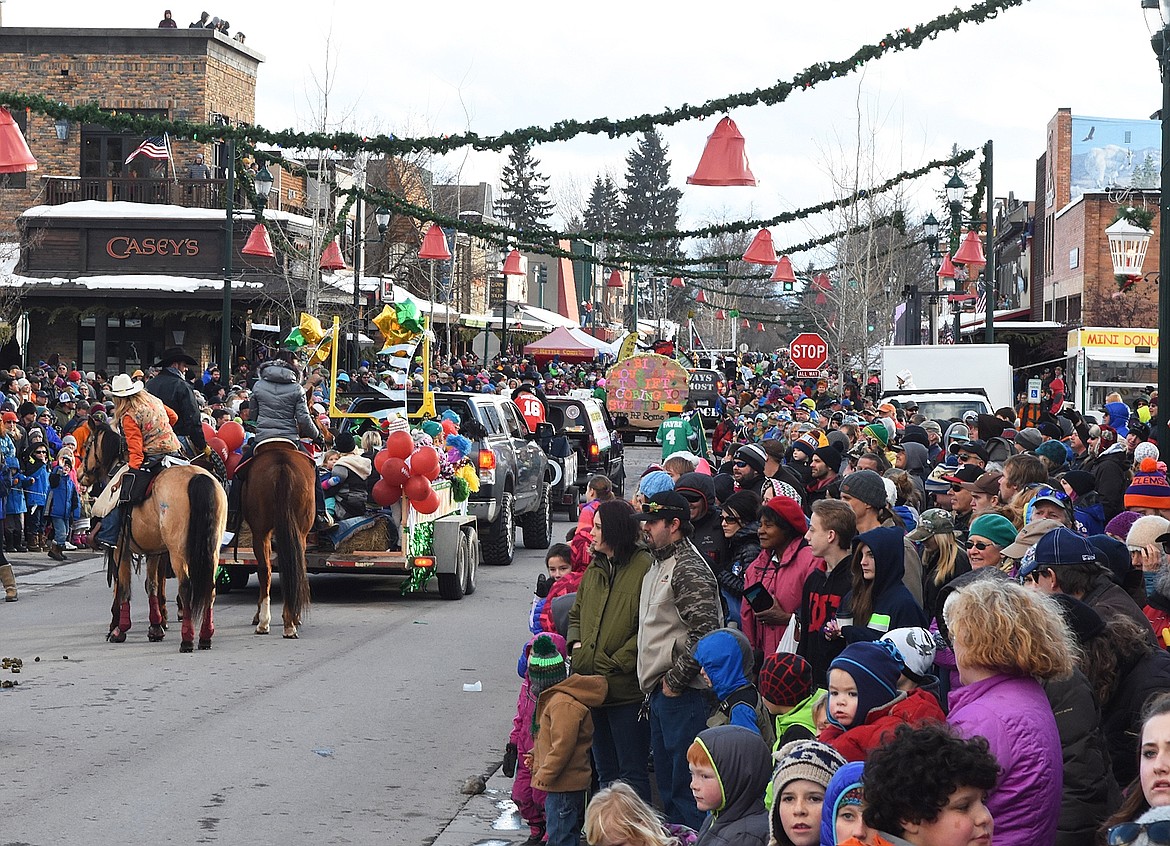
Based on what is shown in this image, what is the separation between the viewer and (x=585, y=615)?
7633mm

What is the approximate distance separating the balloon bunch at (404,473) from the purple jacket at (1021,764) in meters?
10.5

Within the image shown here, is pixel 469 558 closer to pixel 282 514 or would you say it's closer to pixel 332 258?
pixel 282 514

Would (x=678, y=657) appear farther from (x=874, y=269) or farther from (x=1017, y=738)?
(x=874, y=269)

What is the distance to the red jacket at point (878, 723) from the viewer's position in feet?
16.7

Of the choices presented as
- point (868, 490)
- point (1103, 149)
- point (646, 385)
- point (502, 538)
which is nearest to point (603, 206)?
point (1103, 149)

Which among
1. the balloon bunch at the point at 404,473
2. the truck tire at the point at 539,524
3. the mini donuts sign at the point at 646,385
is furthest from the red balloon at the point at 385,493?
the mini donuts sign at the point at 646,385

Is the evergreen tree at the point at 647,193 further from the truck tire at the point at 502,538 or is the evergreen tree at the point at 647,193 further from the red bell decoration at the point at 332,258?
the truck tire at the point at 502,538

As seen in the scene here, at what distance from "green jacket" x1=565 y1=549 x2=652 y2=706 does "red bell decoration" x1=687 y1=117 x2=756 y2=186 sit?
6.35 meters

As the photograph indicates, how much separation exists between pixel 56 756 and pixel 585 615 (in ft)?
12.1

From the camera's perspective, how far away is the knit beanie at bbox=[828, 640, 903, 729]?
521 centimetres

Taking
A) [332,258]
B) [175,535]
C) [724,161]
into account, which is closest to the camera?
[175,535]

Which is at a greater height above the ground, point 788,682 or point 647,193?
point 647,193

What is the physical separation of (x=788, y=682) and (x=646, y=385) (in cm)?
2371

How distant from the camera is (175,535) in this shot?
12.8 m
